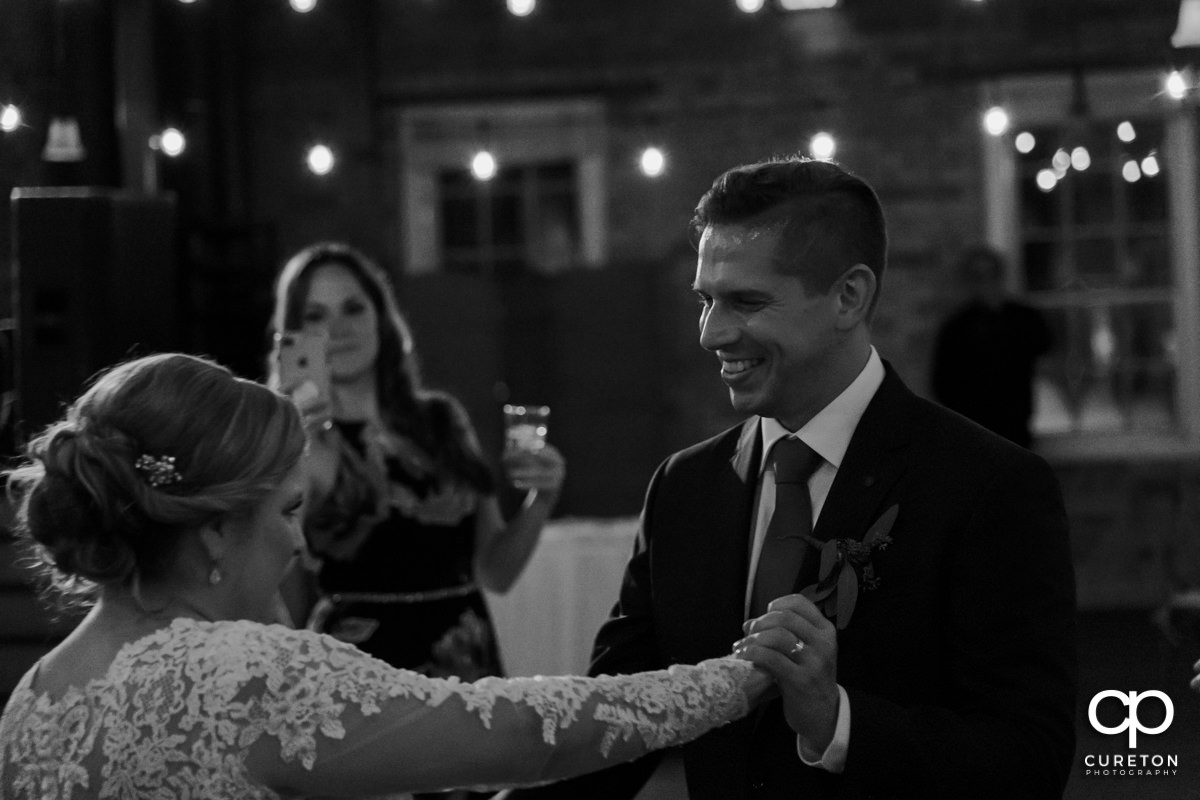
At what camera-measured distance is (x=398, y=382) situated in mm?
3201

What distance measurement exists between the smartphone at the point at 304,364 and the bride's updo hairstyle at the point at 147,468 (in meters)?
1.37

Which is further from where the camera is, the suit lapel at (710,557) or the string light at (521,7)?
the string light at (521,7)

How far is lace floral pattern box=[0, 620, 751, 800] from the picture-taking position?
1.43 metres

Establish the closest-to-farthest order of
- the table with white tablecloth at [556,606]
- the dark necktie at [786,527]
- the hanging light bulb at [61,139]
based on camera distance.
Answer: the dark necktie at [786,527] → the hanging light bulb at [61,139] → the table with white tablecloth at [556,606]

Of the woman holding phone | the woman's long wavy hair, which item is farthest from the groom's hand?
the woman's long wavy hair

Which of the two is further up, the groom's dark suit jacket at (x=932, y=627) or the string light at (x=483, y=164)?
the string light at (x=483, y=164)

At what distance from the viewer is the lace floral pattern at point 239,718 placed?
4.71ft

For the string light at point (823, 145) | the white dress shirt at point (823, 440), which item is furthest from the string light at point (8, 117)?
the string light at point (823, 145)

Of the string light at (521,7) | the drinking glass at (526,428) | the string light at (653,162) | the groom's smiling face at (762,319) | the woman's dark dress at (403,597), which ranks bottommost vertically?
the woman's dark dress at (403,597)

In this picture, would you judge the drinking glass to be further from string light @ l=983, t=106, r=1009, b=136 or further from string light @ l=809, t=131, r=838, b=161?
string light @ l=983, t=106, r=1009, b=136

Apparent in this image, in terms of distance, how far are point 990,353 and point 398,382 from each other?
14.5 ft

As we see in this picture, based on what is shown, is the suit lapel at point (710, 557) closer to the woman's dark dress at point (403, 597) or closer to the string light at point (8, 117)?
the woman's dark dress at point (403, 597)

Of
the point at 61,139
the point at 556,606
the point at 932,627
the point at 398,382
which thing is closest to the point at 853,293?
the point at 932,627

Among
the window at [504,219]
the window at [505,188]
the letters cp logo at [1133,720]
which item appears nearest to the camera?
the letters cp logo at [1133,720]
